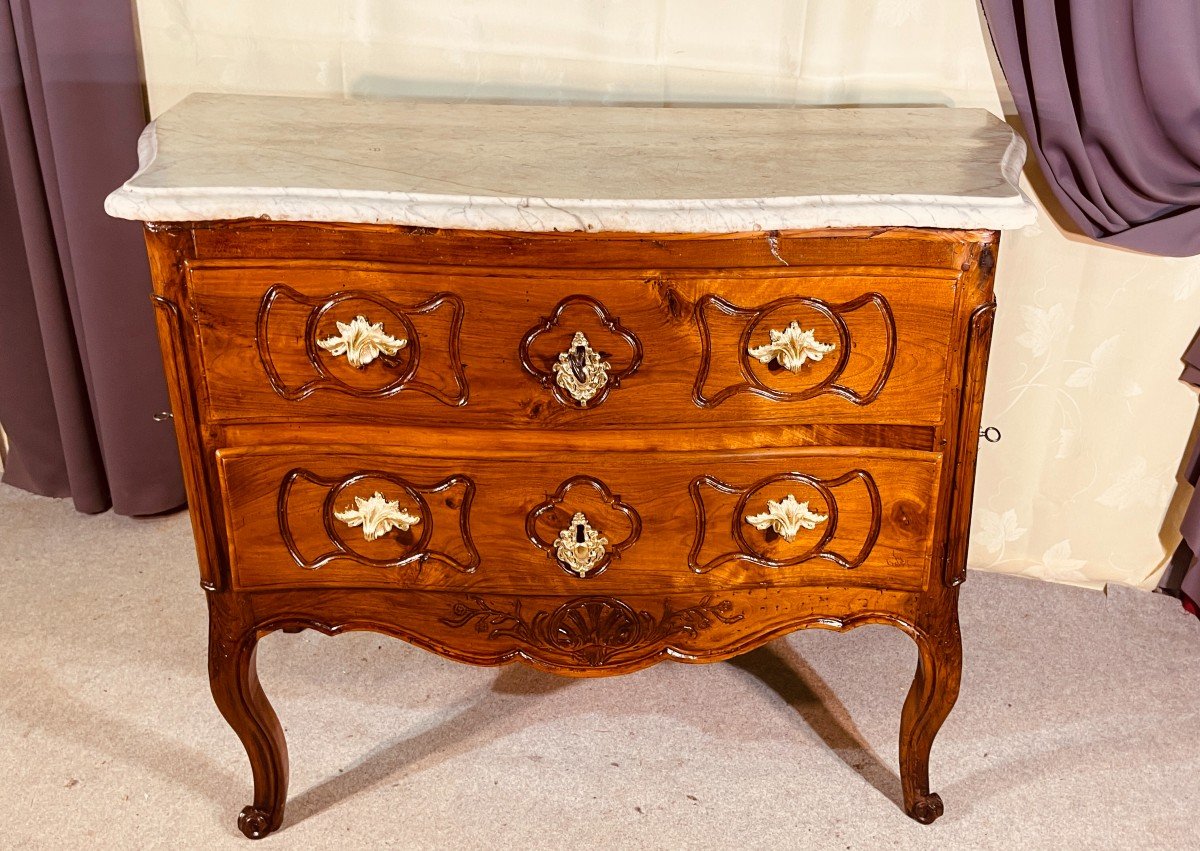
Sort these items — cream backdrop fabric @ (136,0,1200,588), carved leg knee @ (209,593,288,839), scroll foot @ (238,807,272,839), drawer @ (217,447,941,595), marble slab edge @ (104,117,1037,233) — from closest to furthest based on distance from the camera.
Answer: marble slab edge @ (104,117,1037,233) → drawer @ (217,447,941,595) → carved leg knee @ (209,593,288,839) → scroll foot @ (238,807,272,839) → cream backdrop fabric @ (136,0,1200,588)

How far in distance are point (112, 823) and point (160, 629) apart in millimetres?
461

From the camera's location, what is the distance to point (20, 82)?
6.44 feet

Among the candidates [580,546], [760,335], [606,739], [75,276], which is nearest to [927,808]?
[606,739]

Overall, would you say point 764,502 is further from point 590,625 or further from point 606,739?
point 606,739

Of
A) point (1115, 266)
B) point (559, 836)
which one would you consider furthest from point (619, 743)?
point (1115, 266)

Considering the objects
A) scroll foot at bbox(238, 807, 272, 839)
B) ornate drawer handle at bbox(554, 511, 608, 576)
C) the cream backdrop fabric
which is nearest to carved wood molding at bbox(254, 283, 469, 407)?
ornate drawer handle at bbox(554, 511, 608, 576)

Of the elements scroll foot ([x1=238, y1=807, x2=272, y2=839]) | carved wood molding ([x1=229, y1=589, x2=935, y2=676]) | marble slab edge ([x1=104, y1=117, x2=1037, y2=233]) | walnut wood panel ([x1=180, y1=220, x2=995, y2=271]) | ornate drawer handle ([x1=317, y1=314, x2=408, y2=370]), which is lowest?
scroll foot ([x1=238, y1=807, x2=272, y2=839])

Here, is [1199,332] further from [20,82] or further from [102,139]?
[20,82]

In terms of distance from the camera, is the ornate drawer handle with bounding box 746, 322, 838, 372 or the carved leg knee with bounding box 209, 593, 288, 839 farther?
the carved leg knee with bounding box 209, 593, 288, 839

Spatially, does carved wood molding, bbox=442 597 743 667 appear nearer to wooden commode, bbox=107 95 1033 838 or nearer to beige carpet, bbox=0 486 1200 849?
wooden commode, bbox=107 95 1033 838

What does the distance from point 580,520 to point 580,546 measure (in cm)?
4

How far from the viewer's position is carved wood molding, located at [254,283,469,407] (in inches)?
50.5

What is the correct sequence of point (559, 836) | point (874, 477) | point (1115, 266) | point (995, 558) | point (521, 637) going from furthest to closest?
point (995, 558) → point (1115, 266) → point (559, 836) → point (521, 637) → point (874, 477)

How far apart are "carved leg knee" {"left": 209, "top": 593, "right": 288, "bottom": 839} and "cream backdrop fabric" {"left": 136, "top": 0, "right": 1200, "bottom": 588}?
3.30 feet
